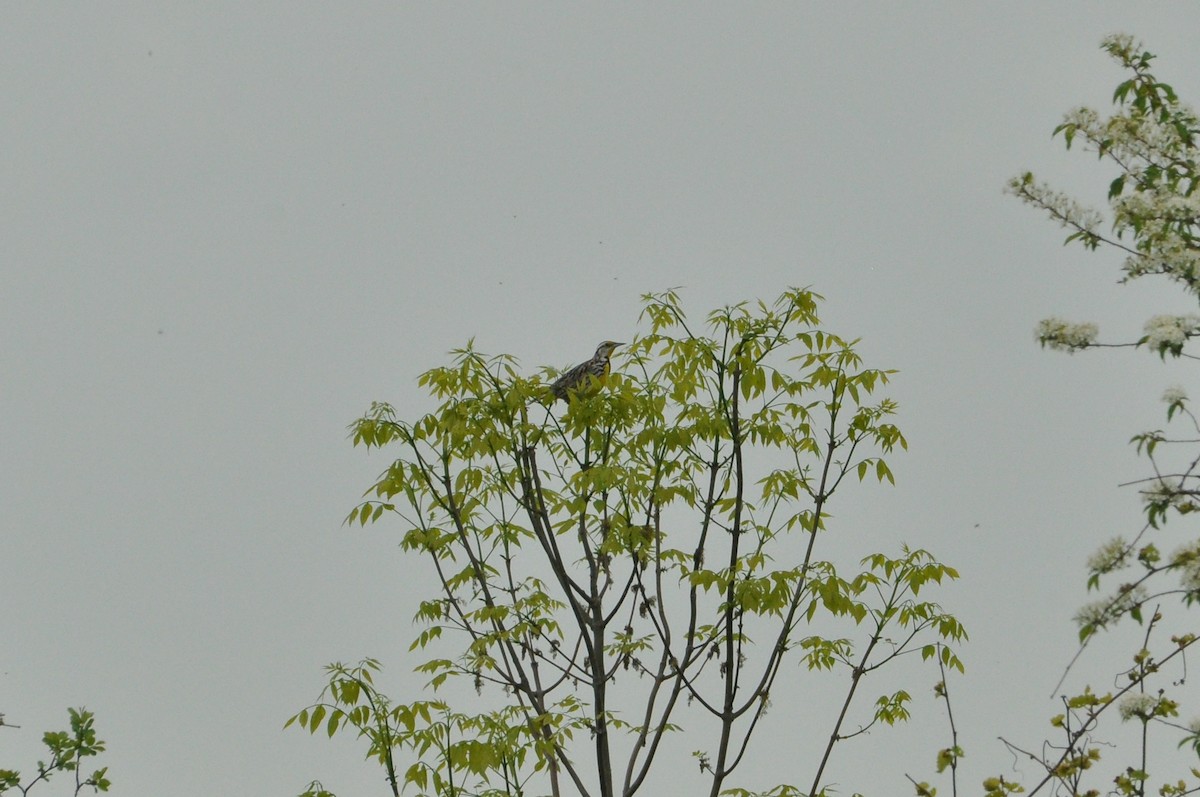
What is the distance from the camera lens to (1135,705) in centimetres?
375

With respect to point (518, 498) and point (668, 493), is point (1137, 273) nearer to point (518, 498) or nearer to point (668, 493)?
Result: point (668, 493)

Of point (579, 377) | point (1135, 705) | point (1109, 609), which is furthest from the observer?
point (579, 377)

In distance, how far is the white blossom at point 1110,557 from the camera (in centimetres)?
318

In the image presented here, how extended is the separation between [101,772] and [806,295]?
3733 mm

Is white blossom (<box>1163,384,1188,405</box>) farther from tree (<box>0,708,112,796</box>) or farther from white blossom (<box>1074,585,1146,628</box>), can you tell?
tree (<box>0,708,112,796</box>)

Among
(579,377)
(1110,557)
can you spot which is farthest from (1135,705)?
(579,377)

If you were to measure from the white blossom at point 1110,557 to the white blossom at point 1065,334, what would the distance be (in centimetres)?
61

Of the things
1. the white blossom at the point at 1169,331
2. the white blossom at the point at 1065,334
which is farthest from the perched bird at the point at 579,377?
the white blossom at the point at 1169,331

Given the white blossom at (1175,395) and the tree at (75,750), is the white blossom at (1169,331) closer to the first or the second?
the white blossom at (1175,395)

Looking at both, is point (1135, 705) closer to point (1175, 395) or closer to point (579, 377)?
point (1175, 395)

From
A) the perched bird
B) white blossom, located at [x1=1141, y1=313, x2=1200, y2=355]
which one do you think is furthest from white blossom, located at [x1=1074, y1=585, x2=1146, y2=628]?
the perched bird

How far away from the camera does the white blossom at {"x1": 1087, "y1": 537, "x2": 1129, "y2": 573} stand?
3182mm

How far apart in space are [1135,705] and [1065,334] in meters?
1.16

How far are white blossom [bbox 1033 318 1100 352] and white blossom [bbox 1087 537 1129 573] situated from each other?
61cm
